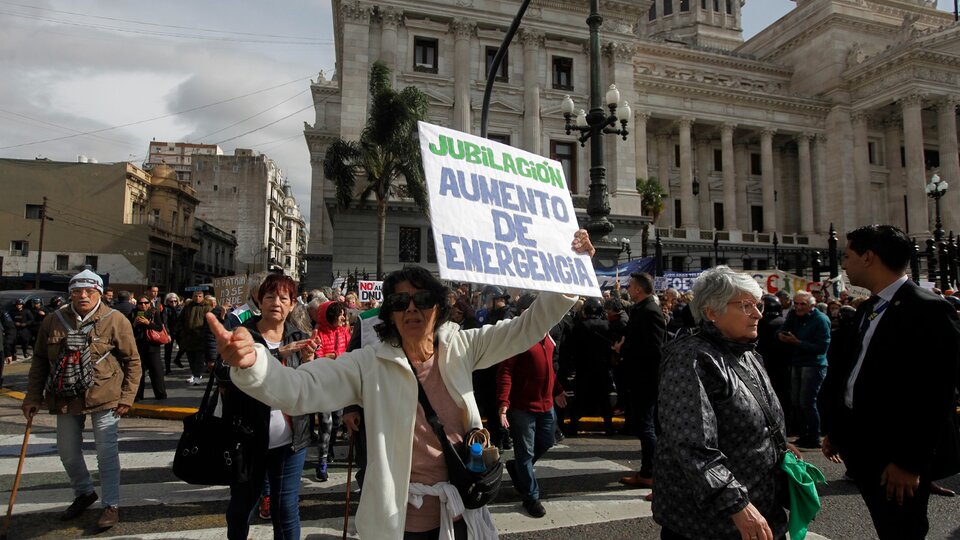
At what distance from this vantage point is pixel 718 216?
1732 inches

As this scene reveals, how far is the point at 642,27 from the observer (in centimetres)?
6969

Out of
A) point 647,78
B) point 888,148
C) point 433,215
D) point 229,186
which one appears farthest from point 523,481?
point 229,186

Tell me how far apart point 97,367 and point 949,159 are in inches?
2035

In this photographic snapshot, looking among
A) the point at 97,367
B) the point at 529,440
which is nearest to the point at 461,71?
the point at 529,440

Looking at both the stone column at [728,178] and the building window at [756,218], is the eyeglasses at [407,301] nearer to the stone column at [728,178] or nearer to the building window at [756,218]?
the stone column at [728,178]

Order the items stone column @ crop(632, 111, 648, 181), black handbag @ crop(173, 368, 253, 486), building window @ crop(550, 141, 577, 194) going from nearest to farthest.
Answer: black handbag @ crop(173, 368, 253, 486) < building window @ crop(550, 141, 577, 194) < stone column @ crop(632, 111, 648, 181)

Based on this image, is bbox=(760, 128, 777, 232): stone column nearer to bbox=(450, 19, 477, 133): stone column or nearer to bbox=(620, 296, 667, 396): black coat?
bbox=(450, 19, 477, 133): stone column

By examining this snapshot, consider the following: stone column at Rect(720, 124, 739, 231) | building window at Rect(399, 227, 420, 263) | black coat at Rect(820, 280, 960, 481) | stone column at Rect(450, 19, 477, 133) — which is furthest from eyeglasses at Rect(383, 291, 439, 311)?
stone column at Rect(720, 124, 739, 231)

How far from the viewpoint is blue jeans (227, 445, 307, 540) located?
3260 millimetres

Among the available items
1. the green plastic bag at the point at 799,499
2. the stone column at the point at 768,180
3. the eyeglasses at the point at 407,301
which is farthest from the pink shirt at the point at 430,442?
the stone column at the point at 768,180

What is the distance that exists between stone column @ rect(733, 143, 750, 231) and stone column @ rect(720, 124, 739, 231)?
2463 mm

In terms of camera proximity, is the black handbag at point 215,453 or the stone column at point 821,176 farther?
the stone column at point 821,176

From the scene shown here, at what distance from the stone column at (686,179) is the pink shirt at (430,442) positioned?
3996 centimetres

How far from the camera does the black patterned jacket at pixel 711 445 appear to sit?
7.17 ft
